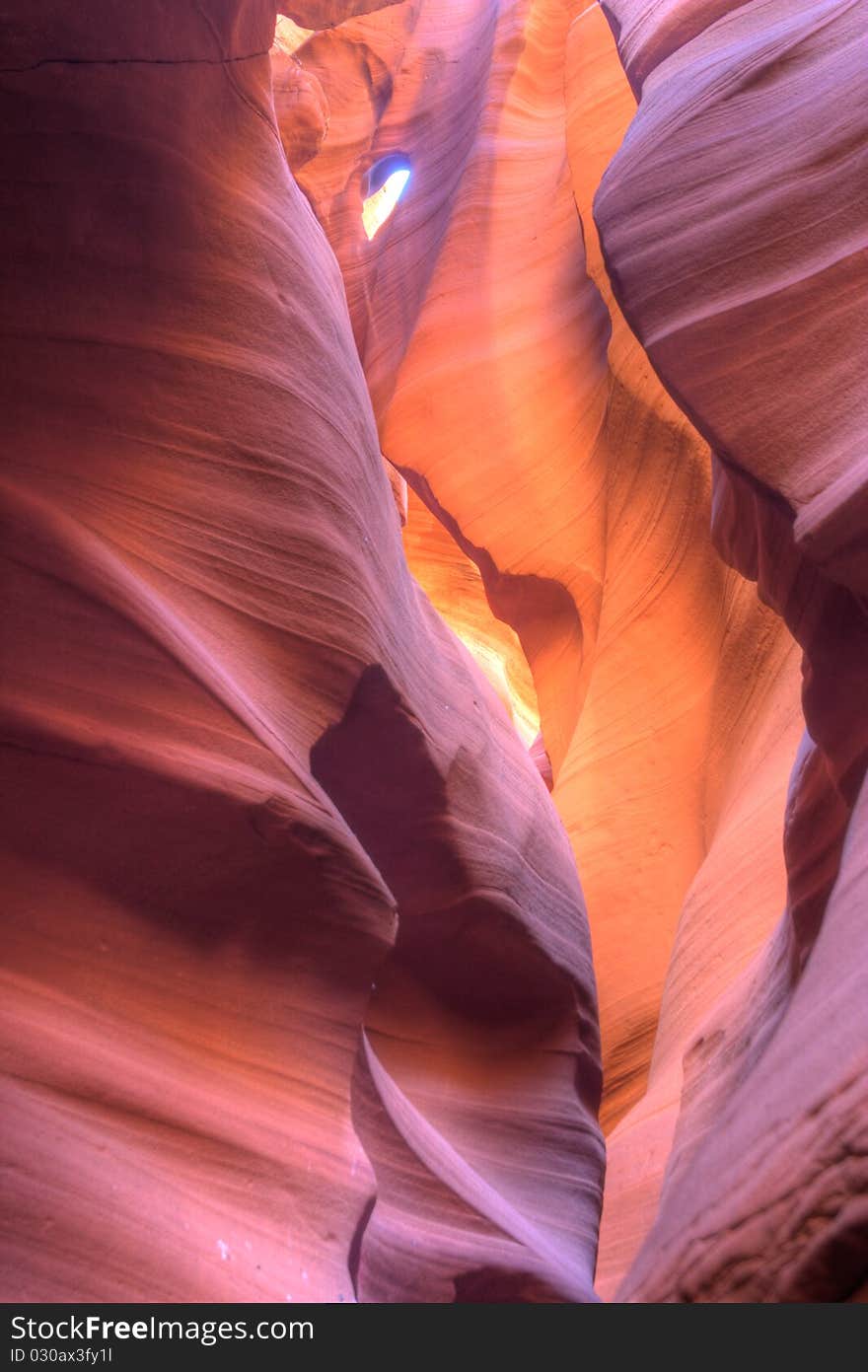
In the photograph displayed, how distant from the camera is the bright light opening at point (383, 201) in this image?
8.16 meters

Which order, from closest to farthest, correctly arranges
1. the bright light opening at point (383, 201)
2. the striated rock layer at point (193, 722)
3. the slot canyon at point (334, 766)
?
the slot canyon at point (334, 766) < the striated rock layer at point (193, 722) < the bright light opening at point (383, 201)

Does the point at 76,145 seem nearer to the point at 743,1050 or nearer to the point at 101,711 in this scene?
the point at 101,711

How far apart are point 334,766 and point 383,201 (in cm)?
641

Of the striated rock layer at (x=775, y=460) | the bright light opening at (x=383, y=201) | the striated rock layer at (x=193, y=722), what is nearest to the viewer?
the striated rock layer at (x=775, y=460)

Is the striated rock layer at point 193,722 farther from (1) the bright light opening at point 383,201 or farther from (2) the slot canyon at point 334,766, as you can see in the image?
(1) the bright light opening at point 383,201

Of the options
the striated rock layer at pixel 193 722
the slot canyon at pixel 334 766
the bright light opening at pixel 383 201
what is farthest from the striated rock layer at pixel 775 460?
the bright light opening at pixel 383 201

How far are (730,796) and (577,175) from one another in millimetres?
3744

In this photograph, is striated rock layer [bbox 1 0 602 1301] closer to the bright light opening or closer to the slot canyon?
the slot canyon

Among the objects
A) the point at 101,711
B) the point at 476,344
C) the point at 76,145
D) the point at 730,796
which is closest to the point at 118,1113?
the point at 101,711

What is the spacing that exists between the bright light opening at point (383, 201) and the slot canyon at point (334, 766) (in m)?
4.31

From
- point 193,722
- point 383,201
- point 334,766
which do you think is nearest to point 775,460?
point 193,722

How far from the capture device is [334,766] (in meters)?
3.12

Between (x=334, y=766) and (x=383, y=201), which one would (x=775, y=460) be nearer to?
(x=334, y=766)

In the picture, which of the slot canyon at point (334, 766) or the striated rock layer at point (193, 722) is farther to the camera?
the striated rock layer at point (193, 722)
